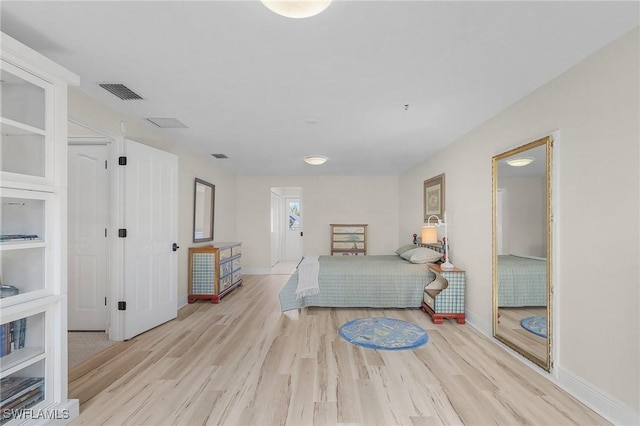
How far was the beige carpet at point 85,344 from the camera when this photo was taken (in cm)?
281

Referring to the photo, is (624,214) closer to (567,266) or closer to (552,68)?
(567,266)

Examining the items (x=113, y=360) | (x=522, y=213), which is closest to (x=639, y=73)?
(x=522, y=213)

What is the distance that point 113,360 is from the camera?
274 centimetres

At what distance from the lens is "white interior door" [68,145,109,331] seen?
3.41 meters

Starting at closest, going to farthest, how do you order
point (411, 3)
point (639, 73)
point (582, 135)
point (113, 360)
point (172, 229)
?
point (411, 3) < point (639, 73) < point (582, 135) < point (113, 360) < point (172, 229)

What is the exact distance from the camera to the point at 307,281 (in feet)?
13.9

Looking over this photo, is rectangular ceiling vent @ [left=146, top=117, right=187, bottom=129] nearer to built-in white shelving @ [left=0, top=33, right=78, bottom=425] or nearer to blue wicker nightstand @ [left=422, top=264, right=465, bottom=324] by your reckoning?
built-in white shelving @ [left=0, top=33, right=78, bottom=425]

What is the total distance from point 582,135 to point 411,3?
1.57 m

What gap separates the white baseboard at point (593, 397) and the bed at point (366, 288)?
5.59 feet

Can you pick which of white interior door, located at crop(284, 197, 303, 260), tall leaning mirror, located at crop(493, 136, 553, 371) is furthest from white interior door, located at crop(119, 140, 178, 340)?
white interior door, located at crop(284, 197, 303, 260)

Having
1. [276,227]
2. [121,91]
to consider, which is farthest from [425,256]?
[276,227]

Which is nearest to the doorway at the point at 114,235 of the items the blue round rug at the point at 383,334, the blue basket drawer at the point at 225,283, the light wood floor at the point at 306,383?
the light wood floor at the point at 306,383

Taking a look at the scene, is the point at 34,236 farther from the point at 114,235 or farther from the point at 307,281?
the point at 307,281

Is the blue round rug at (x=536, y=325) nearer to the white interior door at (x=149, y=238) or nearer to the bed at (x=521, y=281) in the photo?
the bed at (x=521, y=281)
